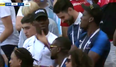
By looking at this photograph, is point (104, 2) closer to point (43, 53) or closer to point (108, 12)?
point (108, 12)

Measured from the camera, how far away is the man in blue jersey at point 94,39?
4.79 meters

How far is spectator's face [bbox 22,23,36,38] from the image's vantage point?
5449mm

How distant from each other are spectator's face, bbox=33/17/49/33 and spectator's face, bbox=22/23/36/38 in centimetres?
7

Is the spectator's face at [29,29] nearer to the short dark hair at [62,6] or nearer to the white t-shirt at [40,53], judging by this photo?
the white t-shirt at [40,53]

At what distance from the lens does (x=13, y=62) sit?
4.93 metres

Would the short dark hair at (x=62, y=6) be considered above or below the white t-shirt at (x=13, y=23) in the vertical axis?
above

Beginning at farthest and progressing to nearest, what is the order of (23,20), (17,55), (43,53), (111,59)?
(111,59) < (23,20) < (43,53) < (17,55)

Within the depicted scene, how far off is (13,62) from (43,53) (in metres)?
0.49

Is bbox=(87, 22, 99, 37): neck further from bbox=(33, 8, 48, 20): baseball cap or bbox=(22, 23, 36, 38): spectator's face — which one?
bbox=(22, 23, 36, 38): spectator's face

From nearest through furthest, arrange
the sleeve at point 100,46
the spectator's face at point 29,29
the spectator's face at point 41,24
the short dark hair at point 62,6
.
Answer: the sleeve at point 100,46, the spectator's face at point 41,24, the spectator's face at point 29,29, the short dark hair at point 62,6

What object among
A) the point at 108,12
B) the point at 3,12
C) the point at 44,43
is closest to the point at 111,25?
the point at 108,12

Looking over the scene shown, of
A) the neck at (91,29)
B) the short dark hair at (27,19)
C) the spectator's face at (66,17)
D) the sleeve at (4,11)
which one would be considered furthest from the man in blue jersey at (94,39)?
the sleeve at (4,11)

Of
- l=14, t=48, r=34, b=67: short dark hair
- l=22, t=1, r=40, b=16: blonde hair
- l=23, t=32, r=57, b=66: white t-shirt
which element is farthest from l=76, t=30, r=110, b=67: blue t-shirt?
l=22, t=1, r=40, b=16: blonde hair

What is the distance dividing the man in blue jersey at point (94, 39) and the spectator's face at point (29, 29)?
2.33 feet
